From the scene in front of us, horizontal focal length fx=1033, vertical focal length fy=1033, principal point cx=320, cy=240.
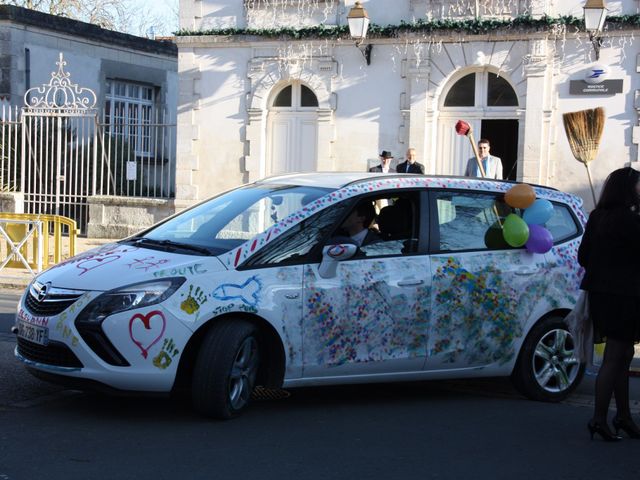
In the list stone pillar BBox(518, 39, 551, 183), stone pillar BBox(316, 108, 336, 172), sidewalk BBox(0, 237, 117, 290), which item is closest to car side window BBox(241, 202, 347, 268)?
sidewalk BBox(0, 237, 117, 290)

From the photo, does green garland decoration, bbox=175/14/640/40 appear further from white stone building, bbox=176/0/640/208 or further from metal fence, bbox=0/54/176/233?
metal fence, bbox=0/54/176/233

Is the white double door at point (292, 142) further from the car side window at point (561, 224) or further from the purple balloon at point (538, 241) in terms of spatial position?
the purple balloon at point (538, 241)

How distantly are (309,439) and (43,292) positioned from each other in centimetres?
197

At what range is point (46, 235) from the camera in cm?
1558

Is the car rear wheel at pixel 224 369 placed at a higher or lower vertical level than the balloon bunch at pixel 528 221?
lower

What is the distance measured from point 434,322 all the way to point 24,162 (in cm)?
1510

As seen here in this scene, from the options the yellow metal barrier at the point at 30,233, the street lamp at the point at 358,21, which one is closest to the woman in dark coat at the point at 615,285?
the yellow metal barrier at the point at 30,233

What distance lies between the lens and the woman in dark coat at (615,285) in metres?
6.41

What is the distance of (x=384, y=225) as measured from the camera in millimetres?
7484

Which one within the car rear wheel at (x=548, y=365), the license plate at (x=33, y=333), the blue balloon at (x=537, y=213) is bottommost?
the car rear wheel at (x=548, y=365)

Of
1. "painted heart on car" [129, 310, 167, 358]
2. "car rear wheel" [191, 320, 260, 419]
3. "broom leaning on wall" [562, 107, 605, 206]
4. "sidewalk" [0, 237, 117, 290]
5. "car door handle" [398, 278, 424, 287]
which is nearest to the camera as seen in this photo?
"painted heart on car" [129, 310, 167, 358]

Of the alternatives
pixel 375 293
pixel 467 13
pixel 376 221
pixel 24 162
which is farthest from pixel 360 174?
pixel 24 162

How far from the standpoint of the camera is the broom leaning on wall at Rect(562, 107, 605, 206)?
1209 centimetres

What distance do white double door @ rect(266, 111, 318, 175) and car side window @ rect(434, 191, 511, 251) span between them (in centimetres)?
1187
